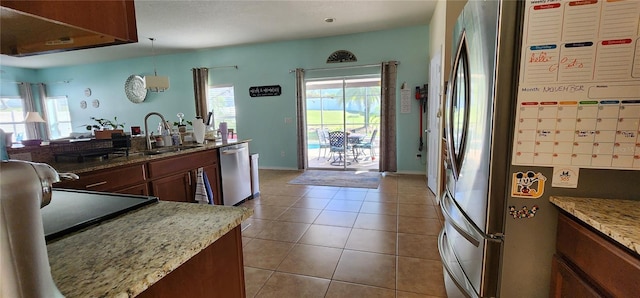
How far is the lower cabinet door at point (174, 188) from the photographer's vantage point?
8.07 ft

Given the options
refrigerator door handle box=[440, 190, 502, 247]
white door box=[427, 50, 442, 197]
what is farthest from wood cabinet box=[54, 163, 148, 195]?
white door box=[427, 50, 442, 197]

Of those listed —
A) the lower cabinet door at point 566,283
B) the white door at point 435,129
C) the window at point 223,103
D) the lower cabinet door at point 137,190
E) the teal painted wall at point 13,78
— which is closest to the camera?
the lower cabinet door at point 566,283

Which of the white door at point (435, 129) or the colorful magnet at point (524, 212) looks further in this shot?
the white door at point (435, 129)

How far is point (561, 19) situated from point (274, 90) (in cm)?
504

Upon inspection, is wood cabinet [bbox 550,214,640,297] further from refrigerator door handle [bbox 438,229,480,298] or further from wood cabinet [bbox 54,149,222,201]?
wood cabinet [bbox 54,149,222,201]

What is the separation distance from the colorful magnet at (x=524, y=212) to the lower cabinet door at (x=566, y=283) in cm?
18

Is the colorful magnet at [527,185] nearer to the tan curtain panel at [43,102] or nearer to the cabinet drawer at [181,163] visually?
the cabinet drawer at [181,163]

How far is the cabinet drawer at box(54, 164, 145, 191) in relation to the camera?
1.87m

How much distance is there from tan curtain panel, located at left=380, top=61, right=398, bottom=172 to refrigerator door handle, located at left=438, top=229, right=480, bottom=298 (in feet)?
10.8

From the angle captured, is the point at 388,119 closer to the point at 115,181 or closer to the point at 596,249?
the point at 115,181

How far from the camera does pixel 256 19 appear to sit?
4164 mm

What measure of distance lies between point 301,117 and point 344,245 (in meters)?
3.44

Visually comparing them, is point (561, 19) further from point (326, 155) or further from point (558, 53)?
point (326, 155)

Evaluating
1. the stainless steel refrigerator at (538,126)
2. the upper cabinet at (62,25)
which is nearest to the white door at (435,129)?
the stainless steel refrigerator at (538,126)
